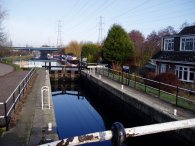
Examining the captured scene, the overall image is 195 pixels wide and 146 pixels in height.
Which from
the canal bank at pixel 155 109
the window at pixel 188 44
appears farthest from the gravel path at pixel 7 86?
the window at pixel 188 44

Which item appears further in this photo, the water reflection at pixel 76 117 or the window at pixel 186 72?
the window at pixel 186 72

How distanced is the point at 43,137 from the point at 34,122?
2033 millimetres

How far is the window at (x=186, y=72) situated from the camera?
79.3ft

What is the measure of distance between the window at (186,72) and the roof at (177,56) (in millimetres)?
817

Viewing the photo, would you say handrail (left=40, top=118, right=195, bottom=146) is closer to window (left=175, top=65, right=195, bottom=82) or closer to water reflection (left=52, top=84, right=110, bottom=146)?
water reflection (left=52, top=84, right=110, bottom=146)

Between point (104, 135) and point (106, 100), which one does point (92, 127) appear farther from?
point (104, 135)

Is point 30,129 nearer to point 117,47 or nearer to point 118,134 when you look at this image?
point 118,134

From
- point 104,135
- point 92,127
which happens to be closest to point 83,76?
point 92,127

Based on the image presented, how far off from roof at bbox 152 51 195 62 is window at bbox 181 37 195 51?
1.35 ft

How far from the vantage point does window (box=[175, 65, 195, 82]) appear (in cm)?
2417

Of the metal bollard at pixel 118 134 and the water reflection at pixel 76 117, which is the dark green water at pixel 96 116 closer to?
the water reflection at pixel 76 117

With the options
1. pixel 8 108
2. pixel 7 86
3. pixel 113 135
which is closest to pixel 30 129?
pixel 8 108

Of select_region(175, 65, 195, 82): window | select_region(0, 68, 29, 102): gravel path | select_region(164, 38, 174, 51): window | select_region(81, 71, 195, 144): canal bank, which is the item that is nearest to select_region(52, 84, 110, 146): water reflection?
select_region(81, 71, 195, 144): canal bank

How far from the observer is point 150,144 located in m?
11.8
